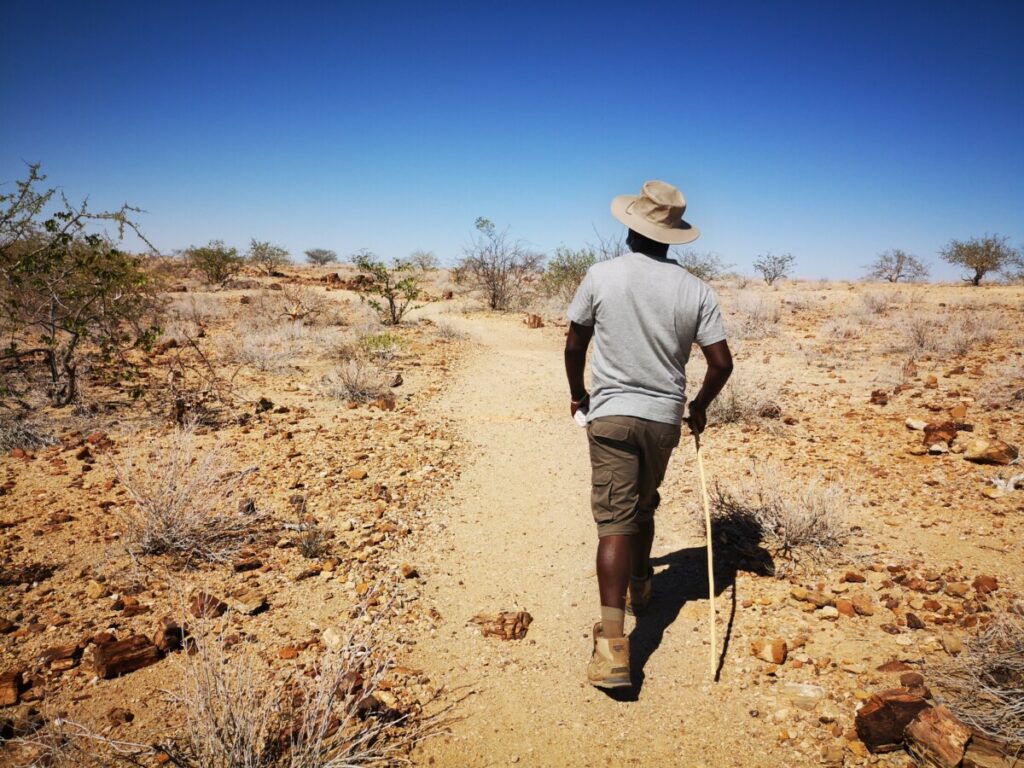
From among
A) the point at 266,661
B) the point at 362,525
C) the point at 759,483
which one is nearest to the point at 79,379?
the point at 362,525

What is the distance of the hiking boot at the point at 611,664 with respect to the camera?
85.2 inches

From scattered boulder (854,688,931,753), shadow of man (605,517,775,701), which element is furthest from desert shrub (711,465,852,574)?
scattered boulder (854,688,931,753)

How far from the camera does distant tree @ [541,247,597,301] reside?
16.4 metres

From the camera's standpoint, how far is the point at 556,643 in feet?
8.67

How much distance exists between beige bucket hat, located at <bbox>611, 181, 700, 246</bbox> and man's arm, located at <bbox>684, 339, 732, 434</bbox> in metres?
0.49

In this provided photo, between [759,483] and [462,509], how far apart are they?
7.34 ft

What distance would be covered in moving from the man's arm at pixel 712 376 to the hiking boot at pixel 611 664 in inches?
41.7

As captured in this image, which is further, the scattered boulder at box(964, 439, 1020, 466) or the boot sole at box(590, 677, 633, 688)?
the scattered boulder at box(964, 439, 1020, 466)

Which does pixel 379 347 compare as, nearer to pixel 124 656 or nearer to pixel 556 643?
pixel 124 656

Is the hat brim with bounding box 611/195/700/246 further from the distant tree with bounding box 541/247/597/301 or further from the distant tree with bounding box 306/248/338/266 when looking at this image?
the distant tree with bounding box 306/248/338/266

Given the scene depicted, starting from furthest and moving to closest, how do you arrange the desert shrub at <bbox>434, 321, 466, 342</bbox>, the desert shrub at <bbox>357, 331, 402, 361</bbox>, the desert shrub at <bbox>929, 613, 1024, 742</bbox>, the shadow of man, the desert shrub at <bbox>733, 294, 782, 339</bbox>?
the desert shrub at <bbox>434, 321, 466, 342</bbox> → the desert shrub at <bbox>733, 294, 782, 339</bbox> → the desert shrub at <bbox>357, 331, 402, 361</bbox> → the shadow of man → the desert shrub at <bbox>929, 613, 1024, 742</bbox>

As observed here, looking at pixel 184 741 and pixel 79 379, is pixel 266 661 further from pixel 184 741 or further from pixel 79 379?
pixel 79 379

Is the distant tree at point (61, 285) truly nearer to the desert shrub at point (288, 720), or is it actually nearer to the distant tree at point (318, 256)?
the desert shrub at point (288, 720)

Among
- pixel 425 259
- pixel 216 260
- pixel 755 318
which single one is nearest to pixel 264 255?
pixel 216 260
